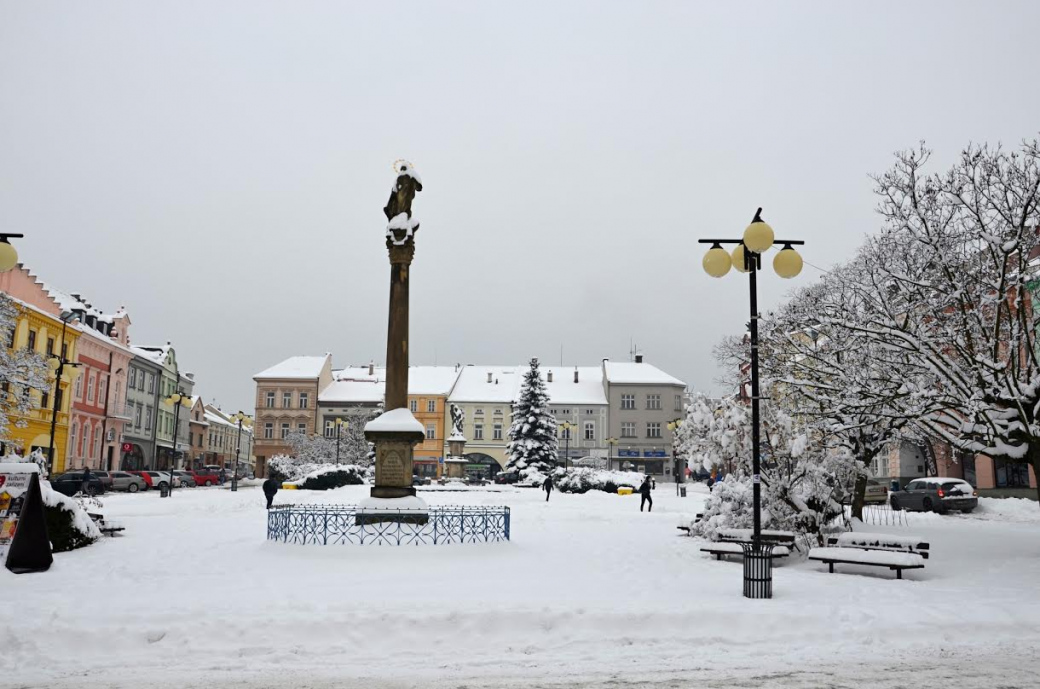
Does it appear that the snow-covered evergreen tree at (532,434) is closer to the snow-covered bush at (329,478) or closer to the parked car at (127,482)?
the snow-covered bush at (329,478)

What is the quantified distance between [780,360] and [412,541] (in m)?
14.4

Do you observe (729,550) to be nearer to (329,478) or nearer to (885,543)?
(885,543)

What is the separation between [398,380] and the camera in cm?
1766

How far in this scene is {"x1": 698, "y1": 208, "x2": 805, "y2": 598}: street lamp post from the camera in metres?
10.7

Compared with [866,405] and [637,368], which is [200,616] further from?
[637,368]

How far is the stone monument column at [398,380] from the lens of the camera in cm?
1700

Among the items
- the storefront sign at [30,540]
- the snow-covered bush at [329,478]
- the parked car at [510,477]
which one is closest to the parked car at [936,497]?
the parked car at [510,477]

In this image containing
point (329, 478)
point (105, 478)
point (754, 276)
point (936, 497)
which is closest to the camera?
point (754, 276)

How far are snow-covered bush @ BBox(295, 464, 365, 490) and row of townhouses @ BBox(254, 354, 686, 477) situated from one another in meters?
30.9

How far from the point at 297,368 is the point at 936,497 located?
208 ft

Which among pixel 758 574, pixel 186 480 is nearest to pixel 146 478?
pixel 186 480

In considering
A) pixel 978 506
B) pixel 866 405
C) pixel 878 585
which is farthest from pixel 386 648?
pixel 978 506

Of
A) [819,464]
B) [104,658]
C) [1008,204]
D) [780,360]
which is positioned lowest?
[104,658]

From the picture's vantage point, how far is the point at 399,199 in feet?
Answer: 61.3
